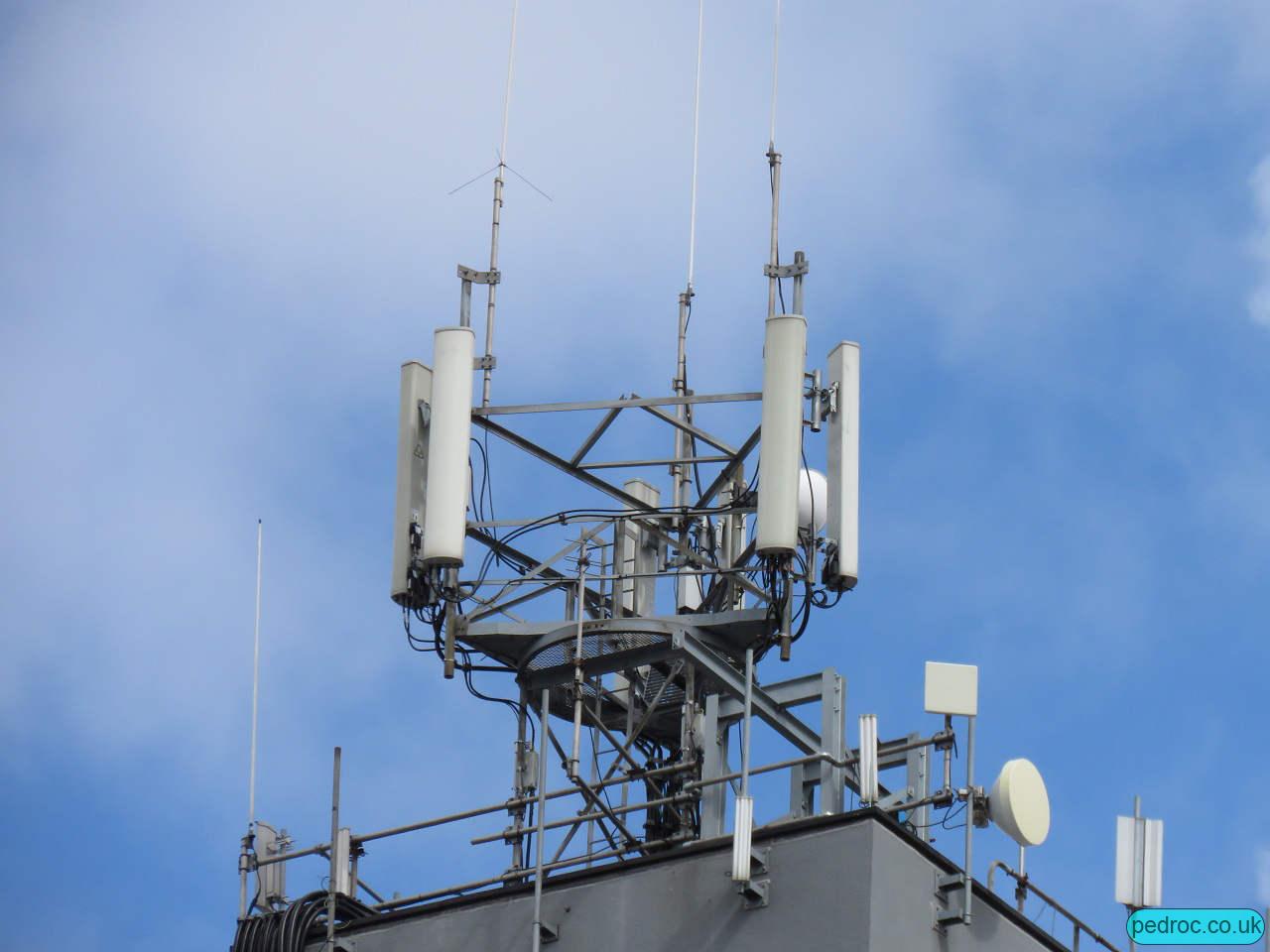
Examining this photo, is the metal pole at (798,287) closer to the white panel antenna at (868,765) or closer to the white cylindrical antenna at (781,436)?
the white cylindrical antenna at (781,436)

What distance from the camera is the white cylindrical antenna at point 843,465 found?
3462 centimetres

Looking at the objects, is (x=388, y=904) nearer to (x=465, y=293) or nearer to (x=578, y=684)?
(x=578, y=684)

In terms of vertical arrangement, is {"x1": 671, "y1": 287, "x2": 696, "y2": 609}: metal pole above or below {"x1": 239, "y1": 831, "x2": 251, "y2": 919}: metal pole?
above

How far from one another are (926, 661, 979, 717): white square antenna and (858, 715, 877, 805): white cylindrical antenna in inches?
42.0

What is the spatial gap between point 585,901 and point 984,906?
4246 mm

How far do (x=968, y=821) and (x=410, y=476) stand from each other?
823 centimetres

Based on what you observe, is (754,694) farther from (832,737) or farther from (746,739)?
(746,739)

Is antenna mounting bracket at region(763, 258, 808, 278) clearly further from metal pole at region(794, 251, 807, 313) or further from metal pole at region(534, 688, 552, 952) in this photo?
metal pole at region(534, 688, 552, 952)

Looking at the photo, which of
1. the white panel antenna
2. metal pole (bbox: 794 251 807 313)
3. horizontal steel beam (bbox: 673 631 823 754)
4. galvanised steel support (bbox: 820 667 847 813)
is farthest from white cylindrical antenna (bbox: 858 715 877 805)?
metal pole (bbox: 794 251 807 313)

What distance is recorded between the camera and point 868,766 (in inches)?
1224

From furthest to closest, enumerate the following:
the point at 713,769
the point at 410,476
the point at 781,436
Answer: the point at 410,476, the point at 781,436, the point at 713,769

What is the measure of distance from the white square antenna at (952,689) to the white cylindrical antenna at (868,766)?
1067 millimetres

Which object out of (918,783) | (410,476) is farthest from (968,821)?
(410,476)

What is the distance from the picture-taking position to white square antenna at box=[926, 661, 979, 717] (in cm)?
3216
